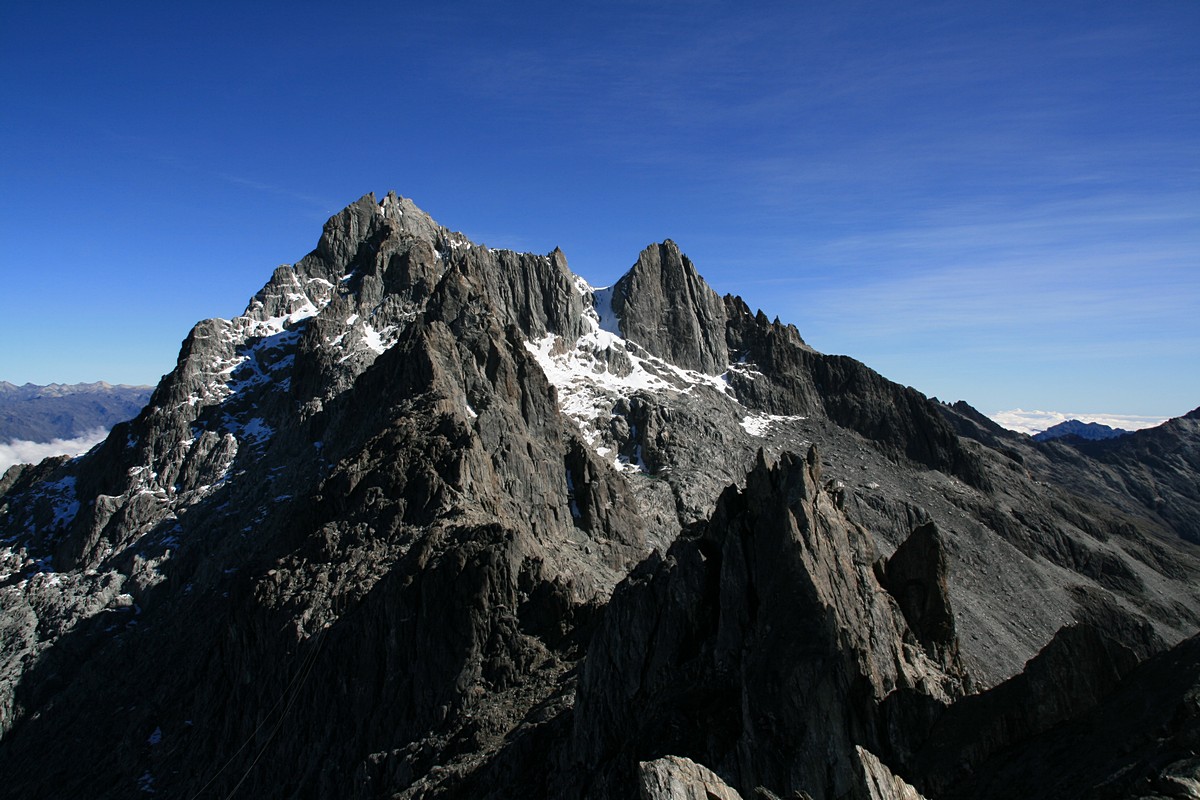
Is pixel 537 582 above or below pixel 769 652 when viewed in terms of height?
below

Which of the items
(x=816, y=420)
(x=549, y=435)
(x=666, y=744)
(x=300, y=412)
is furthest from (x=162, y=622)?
(x=816, y=420)

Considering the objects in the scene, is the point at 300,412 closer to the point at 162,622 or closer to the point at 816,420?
the point at 162,622

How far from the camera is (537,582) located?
65.4 metres

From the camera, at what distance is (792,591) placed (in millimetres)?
35281

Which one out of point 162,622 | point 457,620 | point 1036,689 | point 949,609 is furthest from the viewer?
point 162,622

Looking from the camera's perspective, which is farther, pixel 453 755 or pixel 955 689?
pixel 453 755

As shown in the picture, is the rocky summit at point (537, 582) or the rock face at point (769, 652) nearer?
the rocky summit at point (537, 582)

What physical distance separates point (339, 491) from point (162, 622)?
41.4 metres

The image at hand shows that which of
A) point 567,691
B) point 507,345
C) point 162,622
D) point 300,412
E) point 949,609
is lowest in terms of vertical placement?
point 162,622

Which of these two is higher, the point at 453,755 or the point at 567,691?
the point at 567,691

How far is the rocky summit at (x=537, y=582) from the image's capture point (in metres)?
30.5

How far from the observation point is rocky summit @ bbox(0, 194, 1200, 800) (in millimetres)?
30469

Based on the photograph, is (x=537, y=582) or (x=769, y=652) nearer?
(x=769, y=652)

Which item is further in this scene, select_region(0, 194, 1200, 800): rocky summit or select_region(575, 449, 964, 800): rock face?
select_region(575, 449, 964, 800): rock face
